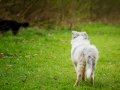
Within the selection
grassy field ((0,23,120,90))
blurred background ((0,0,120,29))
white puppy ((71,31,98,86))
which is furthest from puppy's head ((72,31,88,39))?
blurred background ((0,0,120,29))

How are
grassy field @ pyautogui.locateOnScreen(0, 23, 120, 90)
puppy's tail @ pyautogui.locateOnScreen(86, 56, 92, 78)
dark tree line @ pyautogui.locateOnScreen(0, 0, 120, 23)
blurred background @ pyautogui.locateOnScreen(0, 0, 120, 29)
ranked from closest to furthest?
1. puppy's tail @ pyautogui.locateOnScreen(86, 56, 92, 78)
2. grassy field @ pyautogui.locateOnScreen(0, 23, 120, 90)
3. dark tree line @ pyautogui.locateOnScreen(0, 0, 120, 23)
4. blurred background @ pyautogui.locateOnScreen(0, 0, 120, 29)

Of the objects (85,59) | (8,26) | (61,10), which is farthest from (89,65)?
(61,10)

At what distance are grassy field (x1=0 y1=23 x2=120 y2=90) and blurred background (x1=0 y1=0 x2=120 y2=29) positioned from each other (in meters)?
4.42

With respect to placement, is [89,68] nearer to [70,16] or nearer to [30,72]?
[30,72]

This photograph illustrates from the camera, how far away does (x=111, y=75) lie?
8719mm

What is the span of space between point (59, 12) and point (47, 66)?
12.9 meters

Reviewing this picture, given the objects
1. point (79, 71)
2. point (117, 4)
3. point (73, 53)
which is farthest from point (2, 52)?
point (117, 4)

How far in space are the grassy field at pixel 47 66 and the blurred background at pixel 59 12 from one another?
4423mm

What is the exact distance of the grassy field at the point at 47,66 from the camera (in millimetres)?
7510

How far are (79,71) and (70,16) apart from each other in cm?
1561

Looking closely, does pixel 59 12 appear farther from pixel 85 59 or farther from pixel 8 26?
pixel 85 59

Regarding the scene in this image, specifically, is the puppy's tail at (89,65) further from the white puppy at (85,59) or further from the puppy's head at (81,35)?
the puppy's head at (81,35)

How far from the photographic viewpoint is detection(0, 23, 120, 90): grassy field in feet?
24.6

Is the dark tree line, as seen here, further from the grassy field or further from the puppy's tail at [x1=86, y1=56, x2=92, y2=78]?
the puppy's tail at [x1=86, y1=56, x2=92, y2=78]
